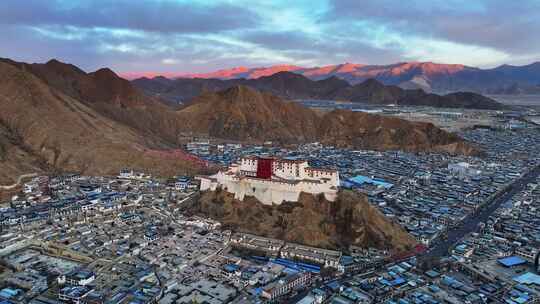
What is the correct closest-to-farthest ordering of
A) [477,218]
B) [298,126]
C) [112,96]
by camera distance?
[477,218] < [112,96] < [298,126]

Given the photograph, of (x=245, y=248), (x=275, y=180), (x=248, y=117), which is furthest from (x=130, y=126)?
(x=245, y=248)

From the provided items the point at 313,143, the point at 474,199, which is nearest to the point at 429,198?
the point at 474,199

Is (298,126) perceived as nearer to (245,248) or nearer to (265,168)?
(265,168)

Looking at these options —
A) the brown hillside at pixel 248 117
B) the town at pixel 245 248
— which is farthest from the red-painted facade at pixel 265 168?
the brown hillside at pixel 248 117

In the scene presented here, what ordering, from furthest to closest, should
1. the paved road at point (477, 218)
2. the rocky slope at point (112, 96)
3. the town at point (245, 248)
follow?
the rocky slope at point (112, 96)
the paved road at point (477, 218)
the town at point (245, 248)

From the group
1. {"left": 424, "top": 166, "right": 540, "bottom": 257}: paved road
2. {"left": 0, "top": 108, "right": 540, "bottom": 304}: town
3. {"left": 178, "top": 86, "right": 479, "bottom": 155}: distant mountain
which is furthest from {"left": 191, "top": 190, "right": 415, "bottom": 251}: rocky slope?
{"left": 178, "top": 86, "right": 479, "bottom": 155}: distant mountain

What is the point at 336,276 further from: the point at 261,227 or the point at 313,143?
the point at 313,143

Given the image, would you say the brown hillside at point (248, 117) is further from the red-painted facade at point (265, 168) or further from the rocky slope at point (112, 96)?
the red-painted facade at point (265, 168)
